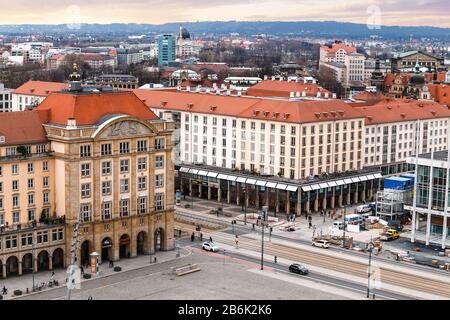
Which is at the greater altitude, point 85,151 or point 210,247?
point 85,151

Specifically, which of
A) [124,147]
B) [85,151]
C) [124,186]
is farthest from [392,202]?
[85,151]

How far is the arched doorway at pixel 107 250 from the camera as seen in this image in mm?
72125

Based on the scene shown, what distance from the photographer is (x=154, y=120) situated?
7662 centimetres

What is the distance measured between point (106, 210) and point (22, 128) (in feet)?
36.0

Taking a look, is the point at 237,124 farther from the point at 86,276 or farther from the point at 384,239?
the point at 86,276

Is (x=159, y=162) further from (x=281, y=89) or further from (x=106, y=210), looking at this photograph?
(x=281, y=89)

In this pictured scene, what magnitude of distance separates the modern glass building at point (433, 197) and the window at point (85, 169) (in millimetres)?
35324

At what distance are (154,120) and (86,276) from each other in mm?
18149

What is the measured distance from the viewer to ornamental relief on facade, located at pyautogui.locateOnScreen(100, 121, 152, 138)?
71500 mm

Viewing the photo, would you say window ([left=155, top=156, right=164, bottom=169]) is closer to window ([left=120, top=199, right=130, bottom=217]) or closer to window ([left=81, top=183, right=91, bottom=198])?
window ([left=120, top=199, right=130, bottom=217])

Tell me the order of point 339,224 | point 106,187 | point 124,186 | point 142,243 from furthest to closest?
point 339,224, point 142,243, point 124,186, point 106,187

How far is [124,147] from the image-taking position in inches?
2872
